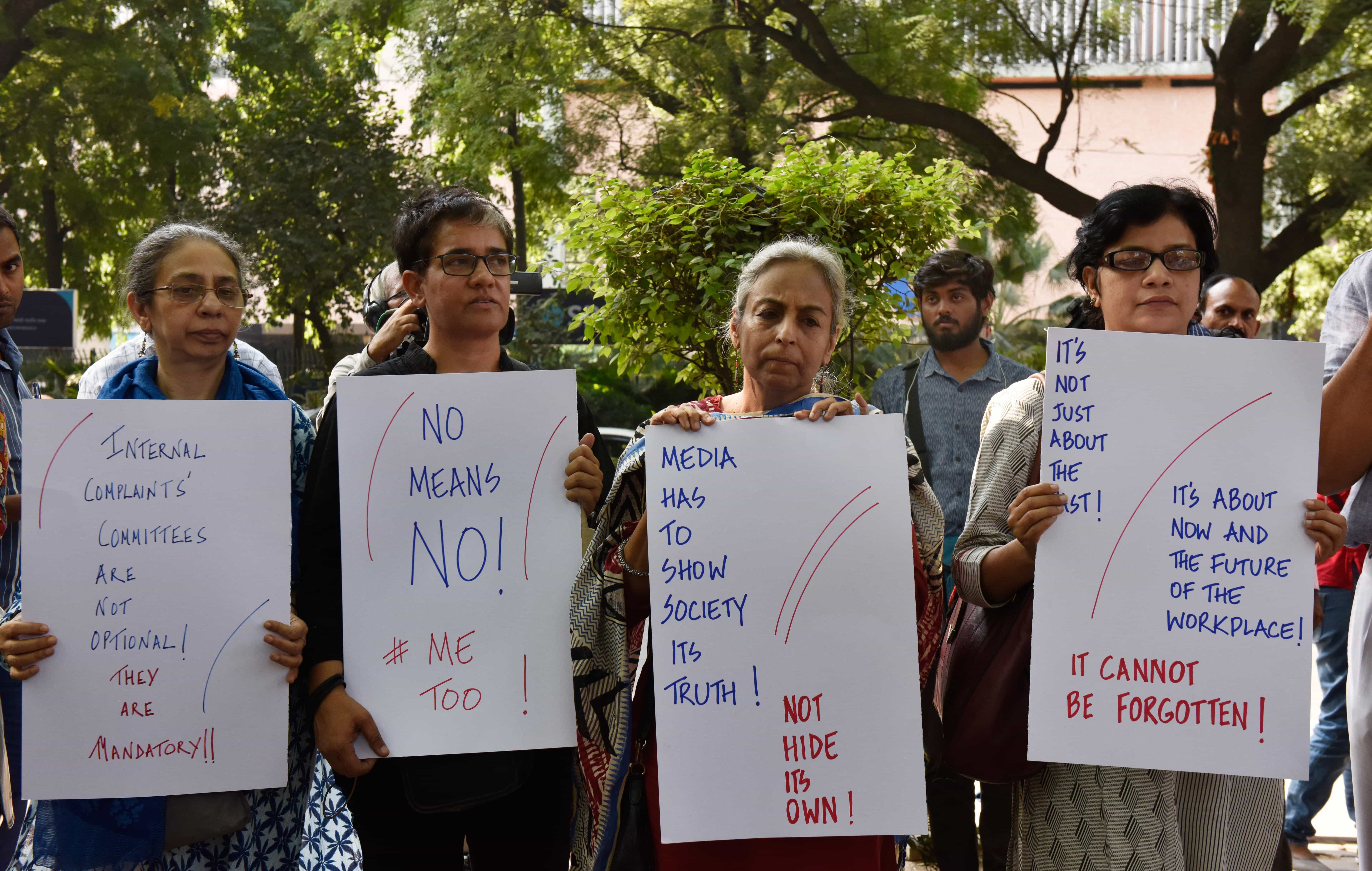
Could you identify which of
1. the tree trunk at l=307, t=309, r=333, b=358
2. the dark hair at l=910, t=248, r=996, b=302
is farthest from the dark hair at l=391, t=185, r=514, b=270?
the tree trunk at l=307, t=309, r=333, b=358

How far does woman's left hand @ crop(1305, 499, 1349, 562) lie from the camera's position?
1.91m

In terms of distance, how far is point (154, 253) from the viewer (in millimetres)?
2262

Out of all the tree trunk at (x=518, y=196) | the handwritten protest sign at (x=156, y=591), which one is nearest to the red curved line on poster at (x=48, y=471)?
the handwritten protest sign at (x=156, y=591)

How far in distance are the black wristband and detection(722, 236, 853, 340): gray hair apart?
1.05 meters

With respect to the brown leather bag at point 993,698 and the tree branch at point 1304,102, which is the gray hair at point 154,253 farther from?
the tree branch at point 1304,102

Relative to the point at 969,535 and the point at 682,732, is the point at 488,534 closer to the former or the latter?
the point at 682,732

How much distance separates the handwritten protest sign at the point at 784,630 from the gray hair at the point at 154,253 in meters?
1.10

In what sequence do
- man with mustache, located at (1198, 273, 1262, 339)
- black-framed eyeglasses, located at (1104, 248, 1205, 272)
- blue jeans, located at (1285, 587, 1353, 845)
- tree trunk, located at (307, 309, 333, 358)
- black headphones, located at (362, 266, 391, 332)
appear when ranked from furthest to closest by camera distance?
tree trunk, located at (307, 309, 333, 358)
man with mustache, located at (1198, 273, 1262, 339)
blue jeans, located at (1285, 587, 1353, 845)
black headphones, located at (362, 266, 391, 332)
black-framed eyeglasses, located at (1104, 248, 1205, 272)

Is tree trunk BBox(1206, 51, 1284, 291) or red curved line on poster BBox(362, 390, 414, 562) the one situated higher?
tree trunk BBox(1206, 51, 1284, 291)

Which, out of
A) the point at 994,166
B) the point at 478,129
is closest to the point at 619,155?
the point at 478,129

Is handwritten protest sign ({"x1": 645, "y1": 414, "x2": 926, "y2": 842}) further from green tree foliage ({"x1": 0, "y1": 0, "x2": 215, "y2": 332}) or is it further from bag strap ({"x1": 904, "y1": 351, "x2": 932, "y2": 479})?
green tree foliage ({"x1": 0, "y1": 0, "x2": 215, "y2": 332})

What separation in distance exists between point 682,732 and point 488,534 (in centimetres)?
54

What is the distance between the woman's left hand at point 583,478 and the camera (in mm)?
2121

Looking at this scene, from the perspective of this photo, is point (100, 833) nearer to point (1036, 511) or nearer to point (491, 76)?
point (1036, 511)
